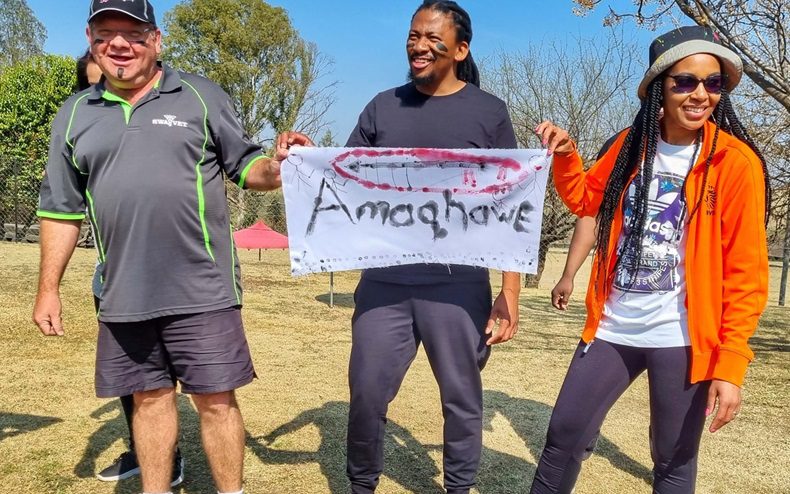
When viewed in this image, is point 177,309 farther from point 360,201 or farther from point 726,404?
point 726,404

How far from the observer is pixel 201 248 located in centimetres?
235

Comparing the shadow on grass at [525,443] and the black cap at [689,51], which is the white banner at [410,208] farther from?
the shadow on grass at [525,443]

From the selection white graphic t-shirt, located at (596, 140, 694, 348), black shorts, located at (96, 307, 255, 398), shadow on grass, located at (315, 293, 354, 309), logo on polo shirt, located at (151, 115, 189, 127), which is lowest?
shadow on grass, located at (315, 293, 354, 309)

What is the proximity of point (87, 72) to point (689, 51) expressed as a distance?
2.54 meters

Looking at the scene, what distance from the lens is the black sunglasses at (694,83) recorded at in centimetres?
205

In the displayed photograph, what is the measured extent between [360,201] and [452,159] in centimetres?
40

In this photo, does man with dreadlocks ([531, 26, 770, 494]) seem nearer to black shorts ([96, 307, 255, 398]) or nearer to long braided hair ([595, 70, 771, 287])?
long braided hair ([595, 70, 771, 287])

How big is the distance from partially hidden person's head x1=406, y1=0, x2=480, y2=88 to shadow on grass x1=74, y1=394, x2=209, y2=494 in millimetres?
2130

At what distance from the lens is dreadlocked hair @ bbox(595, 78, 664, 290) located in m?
2.16

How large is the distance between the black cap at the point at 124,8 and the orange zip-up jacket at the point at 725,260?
77.5 inches

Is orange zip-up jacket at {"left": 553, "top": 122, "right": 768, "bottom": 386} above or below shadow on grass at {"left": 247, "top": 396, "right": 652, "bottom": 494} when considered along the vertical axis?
above

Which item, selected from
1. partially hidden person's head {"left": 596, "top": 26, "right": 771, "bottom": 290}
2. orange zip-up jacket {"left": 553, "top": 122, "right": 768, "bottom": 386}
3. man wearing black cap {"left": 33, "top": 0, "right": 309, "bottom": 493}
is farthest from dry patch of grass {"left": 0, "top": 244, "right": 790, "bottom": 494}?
partially hidden person's head {"left": 596, "top": 26, "right": 771, "bottom": 290}

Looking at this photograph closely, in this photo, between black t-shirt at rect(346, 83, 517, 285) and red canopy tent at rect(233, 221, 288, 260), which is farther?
red canopy tent at rect(233, 221, 288, 260)

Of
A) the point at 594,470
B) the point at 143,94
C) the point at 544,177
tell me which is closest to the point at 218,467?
the point at 143,94
